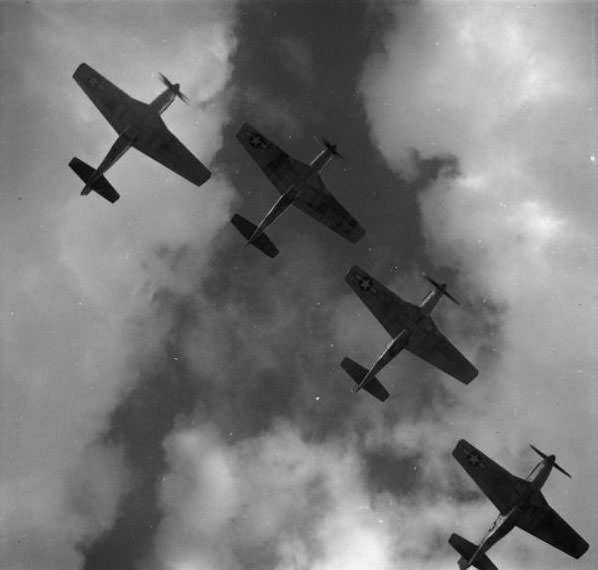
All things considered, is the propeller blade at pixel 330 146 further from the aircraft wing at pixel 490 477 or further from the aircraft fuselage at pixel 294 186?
the aircraft wing at pixel 490 477

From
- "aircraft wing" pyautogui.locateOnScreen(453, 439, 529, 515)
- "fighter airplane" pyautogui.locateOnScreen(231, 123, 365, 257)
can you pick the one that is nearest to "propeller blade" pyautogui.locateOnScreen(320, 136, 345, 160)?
"fighter airplane" pyautogui.locateOnScreen(231, 123, 365, 257)

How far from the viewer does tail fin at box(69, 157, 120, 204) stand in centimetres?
4366

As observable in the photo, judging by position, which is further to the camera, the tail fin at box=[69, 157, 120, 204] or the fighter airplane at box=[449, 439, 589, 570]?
the fighter airplane at box=[449, 439, 589, 570]

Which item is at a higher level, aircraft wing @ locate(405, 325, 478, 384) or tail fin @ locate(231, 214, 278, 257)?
aircraft wing @ locate(405, 325, 478, 384)

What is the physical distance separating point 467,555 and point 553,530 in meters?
6.91

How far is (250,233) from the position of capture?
45.9 meters

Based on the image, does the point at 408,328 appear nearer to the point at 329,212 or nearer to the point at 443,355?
the point at 443,355

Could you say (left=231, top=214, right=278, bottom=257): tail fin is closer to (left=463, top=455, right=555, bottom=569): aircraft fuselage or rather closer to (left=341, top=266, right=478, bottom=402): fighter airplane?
(left=341, top=266, right=478, bottom=402): fighter airplane

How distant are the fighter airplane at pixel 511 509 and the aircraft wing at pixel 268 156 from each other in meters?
24.8

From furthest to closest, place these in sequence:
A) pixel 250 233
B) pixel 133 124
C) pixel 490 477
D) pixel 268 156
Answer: pixel 250 233, pixel 490 477, pixel 268 156, pixel 133 124

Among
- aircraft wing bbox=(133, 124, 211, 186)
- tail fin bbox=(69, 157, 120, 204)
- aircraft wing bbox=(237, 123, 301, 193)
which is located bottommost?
tail fin bbox=(69, 157, 120, 204)

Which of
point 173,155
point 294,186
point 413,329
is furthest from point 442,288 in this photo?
point 173,155

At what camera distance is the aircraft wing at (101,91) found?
4234 centimetres

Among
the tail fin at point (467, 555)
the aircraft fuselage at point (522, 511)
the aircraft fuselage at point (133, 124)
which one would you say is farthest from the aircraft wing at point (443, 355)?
the aircraft fuselage at point (133, 124)
